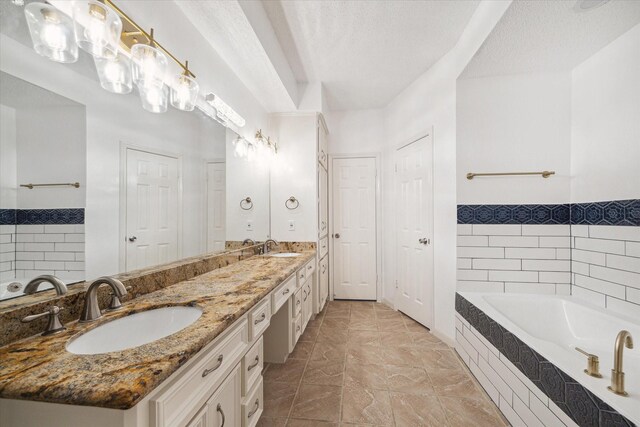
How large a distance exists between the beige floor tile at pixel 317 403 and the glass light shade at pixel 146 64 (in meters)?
1.95

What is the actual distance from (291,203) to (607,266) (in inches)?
103

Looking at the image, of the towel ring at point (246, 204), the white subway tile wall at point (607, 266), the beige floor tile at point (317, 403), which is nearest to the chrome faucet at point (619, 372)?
the white subway tile wall at point (607, 266)

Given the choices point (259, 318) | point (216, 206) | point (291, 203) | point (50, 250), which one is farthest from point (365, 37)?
point (50, 250)

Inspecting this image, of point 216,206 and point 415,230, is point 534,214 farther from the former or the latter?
point 216,206

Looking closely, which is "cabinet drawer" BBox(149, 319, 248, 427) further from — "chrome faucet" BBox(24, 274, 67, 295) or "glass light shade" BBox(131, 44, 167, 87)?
"glass light shade" BBox(131, 44, 167, 87)

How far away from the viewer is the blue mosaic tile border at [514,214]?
2088 millimetres

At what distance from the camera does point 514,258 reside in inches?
84.0

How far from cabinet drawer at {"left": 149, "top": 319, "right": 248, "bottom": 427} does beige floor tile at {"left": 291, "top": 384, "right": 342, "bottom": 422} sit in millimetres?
788

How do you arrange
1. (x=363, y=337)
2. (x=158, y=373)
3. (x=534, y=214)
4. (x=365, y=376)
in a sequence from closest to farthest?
(x=158, y=373)
(x=365, y=376)
(x=534, y=214)
(x=363, y=337)

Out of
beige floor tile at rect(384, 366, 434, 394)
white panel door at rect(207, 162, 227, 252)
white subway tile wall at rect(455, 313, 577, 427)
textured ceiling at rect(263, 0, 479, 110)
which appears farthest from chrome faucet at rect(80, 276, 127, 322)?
textured ceiling at rect(263, 0, 479, 110)

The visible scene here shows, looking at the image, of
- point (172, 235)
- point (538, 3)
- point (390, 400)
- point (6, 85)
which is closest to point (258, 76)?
point (172, 235)

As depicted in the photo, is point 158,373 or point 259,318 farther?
point 259,318

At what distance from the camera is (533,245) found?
6.93ft

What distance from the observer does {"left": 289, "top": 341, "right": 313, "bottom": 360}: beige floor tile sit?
7.09 feet
